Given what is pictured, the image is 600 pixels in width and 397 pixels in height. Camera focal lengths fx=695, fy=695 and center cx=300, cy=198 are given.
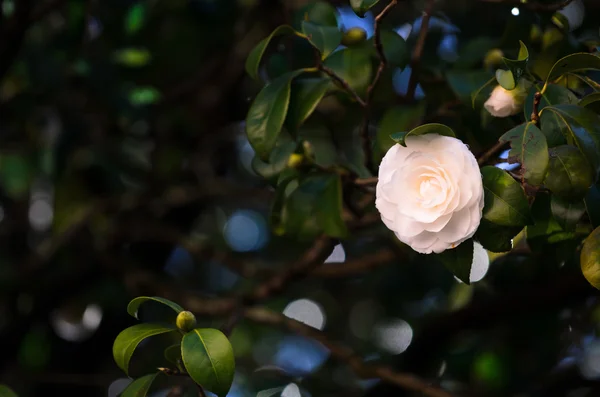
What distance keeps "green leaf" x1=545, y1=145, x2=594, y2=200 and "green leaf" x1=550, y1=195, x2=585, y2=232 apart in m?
0.05

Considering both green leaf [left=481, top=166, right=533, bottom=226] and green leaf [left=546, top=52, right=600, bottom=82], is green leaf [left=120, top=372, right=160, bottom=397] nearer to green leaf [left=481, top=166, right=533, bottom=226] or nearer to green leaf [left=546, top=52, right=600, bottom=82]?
green leaf [left=481, top=166, right=533, bottom=226]

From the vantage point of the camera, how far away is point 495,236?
2.51ft

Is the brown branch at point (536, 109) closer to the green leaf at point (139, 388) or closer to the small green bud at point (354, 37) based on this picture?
the small green bud at point (354, 37)

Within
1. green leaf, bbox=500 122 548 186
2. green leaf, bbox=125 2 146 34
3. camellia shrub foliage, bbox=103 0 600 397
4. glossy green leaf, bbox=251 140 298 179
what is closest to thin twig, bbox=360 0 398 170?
camellia shrub foliage, bbox=103 0 600 397

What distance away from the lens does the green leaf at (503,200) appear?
0.72m

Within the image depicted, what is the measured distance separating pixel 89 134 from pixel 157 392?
28.6 inches

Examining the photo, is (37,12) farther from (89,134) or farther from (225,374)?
(225,374)

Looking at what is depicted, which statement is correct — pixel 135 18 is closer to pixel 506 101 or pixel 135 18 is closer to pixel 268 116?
pixel 268 116

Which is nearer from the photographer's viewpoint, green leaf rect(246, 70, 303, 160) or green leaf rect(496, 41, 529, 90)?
green leaf rect(496, 41, 529, 90)

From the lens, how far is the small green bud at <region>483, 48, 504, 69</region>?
1.04 m

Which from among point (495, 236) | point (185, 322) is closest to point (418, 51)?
point (495, 236)

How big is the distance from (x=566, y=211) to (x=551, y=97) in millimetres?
130

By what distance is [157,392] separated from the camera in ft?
5.20

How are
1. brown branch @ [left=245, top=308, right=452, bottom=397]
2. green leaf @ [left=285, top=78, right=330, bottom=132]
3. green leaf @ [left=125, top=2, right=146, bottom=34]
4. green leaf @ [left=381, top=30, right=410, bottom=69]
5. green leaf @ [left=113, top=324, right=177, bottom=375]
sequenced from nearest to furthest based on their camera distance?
green leaf @ [left=113, top=324, right=177, bottom=375] < green leaf @ [left=285, top=78, right=330, bottom=132] < green leaf @ [left=381, top=30, right=410, bottom=69] < brown branch @ [left=245, top=308, right=452, bottom=397] < green leaf @ [left=125, top=2, right=146, bottom=34]
